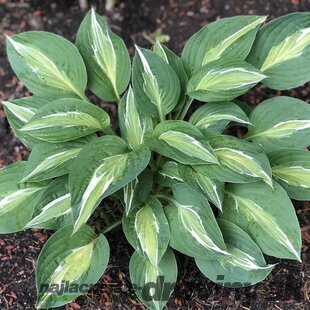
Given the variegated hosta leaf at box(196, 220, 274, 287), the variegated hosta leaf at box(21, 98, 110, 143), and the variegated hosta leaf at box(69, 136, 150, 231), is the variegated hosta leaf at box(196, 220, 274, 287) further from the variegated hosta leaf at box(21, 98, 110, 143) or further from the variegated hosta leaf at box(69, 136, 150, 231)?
the variegated hosta leaf at box(21, 98, 110, 143)

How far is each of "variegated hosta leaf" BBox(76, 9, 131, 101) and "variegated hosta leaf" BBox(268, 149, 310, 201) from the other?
63 centimetres

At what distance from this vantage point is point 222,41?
2.23m

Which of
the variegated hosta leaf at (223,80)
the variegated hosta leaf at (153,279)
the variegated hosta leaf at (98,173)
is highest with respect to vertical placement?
the variegated hosta leaf at (223,80)

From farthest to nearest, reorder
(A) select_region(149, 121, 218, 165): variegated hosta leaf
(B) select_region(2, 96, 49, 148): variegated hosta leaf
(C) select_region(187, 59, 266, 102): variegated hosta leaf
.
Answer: (B) select_region(2, 96, 49, 148): variegated hosta leaf, (C) select_region(187, 59, 266, 102): variegated hosta leaf, (A) select_region(149, 121, 218, 165): variegated hosta leaf

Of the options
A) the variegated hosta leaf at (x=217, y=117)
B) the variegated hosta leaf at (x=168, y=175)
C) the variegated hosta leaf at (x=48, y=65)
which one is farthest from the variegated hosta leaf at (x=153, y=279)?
the variegated hosta leaf at (x=48, y=65)

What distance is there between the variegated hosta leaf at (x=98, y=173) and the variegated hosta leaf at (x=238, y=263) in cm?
41

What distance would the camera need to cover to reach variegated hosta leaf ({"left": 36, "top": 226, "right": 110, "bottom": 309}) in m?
2.02

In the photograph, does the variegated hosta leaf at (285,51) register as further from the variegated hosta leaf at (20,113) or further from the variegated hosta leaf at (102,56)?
the variegated hosta leaf at (20,113)

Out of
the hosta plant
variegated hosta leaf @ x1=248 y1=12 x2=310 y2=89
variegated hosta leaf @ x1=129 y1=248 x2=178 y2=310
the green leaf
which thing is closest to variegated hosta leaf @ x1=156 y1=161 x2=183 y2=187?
the hosta plant

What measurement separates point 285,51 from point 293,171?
1.48 ft

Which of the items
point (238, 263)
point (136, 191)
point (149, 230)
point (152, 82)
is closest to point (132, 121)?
point (152, 82)

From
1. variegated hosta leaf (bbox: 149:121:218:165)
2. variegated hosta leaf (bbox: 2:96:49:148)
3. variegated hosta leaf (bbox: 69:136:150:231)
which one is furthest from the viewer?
variegated hosta leaf (bbox: 2:96:49:148)

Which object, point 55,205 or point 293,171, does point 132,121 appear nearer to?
point 55,205

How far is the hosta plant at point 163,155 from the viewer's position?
200 cm
